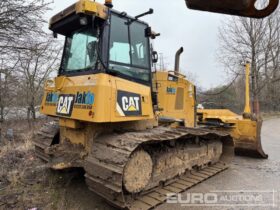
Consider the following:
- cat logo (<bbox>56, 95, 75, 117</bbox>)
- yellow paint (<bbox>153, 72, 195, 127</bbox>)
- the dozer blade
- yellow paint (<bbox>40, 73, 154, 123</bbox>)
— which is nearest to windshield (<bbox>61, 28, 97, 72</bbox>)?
yellow paint (<bbox>40, 73, 154, 123</bbox>)

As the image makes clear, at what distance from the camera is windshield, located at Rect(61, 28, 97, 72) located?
3909 millimetres

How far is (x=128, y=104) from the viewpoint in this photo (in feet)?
12.3

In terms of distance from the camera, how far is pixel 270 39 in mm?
22734

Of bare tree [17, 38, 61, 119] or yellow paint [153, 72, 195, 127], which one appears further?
bare tree [17, 38, 61, 119]

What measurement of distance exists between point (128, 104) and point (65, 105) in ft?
3.23

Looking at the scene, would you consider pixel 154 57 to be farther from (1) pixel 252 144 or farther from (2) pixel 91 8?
(1) pixel 252 144

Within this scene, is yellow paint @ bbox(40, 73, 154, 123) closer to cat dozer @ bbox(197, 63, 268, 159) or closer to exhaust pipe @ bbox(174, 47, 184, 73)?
exhaust pipe @ bbox(174, 47, 184, 73)

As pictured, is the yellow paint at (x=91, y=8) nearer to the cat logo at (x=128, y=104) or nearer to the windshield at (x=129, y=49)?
the windshield at (x=129, y=49)

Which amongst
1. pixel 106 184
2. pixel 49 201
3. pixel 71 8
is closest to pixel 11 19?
pixel 71 8

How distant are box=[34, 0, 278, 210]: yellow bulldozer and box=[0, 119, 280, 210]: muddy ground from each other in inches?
17.1

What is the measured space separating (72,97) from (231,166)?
13.2 ft

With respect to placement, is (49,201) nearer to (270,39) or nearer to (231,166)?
(231,166)

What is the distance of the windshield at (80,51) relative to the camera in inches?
154

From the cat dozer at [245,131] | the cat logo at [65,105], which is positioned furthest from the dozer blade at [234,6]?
the cat dozer at [245,131]
